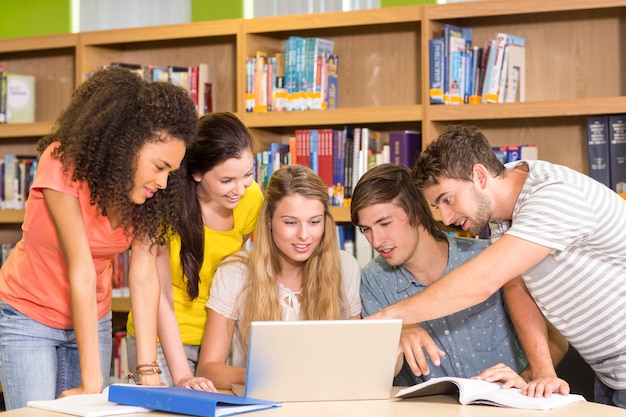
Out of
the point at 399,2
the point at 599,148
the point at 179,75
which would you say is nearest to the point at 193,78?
the point at 179,75

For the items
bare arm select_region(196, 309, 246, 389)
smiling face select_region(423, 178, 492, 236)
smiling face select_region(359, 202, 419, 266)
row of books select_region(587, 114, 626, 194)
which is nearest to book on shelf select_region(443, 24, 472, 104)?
row of books select_region(587, 114, 626, 194)

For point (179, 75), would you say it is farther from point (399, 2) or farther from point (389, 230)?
point (389, 230)

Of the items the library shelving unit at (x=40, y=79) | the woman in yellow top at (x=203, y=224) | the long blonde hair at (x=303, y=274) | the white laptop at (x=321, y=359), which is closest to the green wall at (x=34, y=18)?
the library shelving unit at (x=40, y=79)

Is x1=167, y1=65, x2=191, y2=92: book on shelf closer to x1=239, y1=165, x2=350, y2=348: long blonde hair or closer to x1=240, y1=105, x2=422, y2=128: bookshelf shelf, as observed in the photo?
x1=240, y1=105, x2=422, y2=128: bookshelf shelf

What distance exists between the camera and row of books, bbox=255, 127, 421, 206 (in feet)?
12.5

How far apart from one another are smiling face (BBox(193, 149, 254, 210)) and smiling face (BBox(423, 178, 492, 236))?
58cm

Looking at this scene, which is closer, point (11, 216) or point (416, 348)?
point (416, 348)

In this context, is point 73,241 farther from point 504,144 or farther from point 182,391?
point 504,144

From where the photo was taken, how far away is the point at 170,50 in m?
4.47

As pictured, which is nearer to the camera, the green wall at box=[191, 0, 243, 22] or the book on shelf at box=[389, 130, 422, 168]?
the book on shelf at box=[389, 130, 422, 168]

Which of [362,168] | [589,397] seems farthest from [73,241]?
[362,168]

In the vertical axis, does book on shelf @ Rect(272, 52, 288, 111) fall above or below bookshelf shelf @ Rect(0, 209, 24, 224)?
above

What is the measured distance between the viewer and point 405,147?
12.4 ft

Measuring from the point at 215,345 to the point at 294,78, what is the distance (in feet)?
5.81
